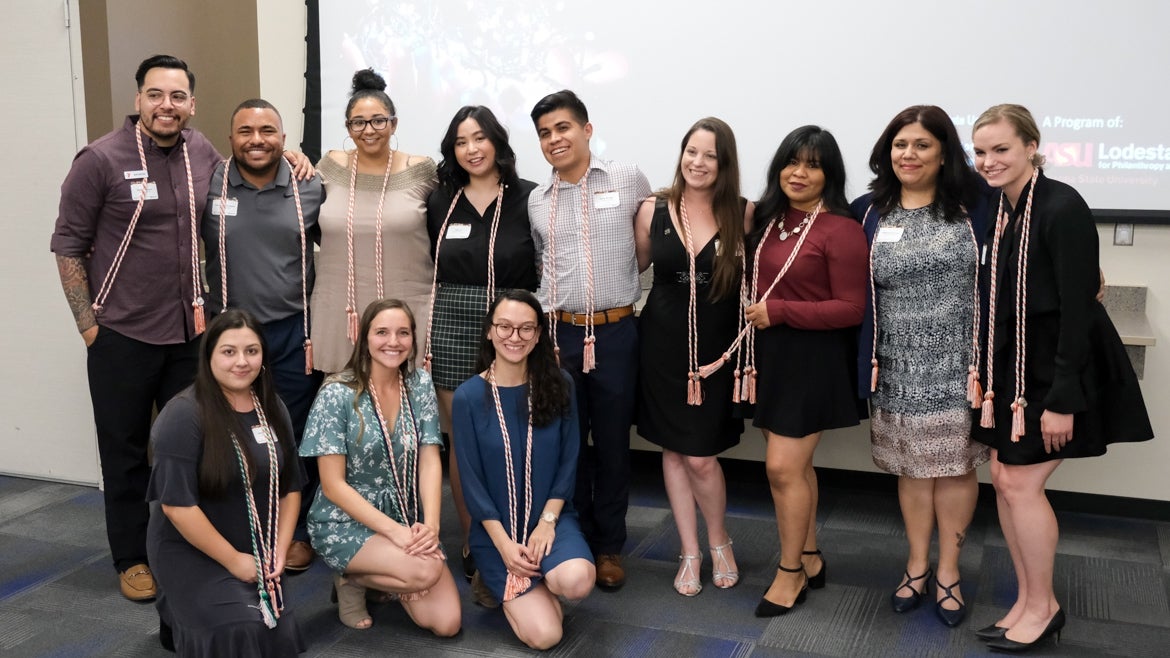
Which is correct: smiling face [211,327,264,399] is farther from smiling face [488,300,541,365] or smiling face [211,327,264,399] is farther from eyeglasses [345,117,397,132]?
eyeglasses [345,117,397,132]

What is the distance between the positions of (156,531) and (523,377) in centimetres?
103

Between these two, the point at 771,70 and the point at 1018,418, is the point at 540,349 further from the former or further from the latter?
the point at 771,70

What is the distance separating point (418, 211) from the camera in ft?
9.95

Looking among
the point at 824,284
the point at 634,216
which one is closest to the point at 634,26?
the point at 634,216

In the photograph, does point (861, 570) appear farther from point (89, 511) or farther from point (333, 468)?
point (89, 511)

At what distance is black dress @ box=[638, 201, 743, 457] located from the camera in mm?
2795

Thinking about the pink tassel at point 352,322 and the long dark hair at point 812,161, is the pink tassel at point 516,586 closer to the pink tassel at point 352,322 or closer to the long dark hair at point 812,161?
the pink tassel at point 352,322

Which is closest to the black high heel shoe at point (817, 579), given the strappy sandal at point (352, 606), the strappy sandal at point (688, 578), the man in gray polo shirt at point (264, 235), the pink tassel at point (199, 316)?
the strappy sandal at point (688, 578)

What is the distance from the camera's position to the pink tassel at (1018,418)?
2387 mm

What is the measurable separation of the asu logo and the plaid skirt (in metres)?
2.10

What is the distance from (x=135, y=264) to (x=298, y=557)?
3.47 ft

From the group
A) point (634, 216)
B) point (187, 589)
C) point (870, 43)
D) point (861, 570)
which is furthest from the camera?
point (870, 43)

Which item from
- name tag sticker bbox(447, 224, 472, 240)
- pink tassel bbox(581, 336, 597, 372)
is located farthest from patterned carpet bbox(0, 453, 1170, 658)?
name tag sticker bbox(447, 224, 472, 240)

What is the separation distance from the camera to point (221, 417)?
2.31 meters
